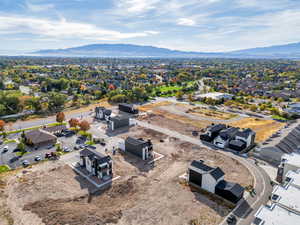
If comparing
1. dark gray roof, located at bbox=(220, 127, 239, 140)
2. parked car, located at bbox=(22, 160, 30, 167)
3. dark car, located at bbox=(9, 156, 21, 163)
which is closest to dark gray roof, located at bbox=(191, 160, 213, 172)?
dark gray roof, located at bbox=(220, 127, 239, 140)

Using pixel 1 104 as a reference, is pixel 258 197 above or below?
below

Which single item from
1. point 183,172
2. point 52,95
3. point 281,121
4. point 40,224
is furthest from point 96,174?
point 281,121

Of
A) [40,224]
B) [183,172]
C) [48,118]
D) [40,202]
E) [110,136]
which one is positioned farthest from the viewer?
[48,118]

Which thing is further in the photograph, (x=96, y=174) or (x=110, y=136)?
(x=110, y=136)

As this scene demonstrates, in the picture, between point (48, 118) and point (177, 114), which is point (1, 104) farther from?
point (177, 114)

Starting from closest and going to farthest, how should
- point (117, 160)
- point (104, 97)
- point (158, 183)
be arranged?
point (158, 183)
point (117, 160)
point (104, 97)

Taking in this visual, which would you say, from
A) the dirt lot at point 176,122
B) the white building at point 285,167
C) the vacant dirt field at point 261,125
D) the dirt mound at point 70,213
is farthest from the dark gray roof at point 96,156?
the vacant dirt field at point 261,125
